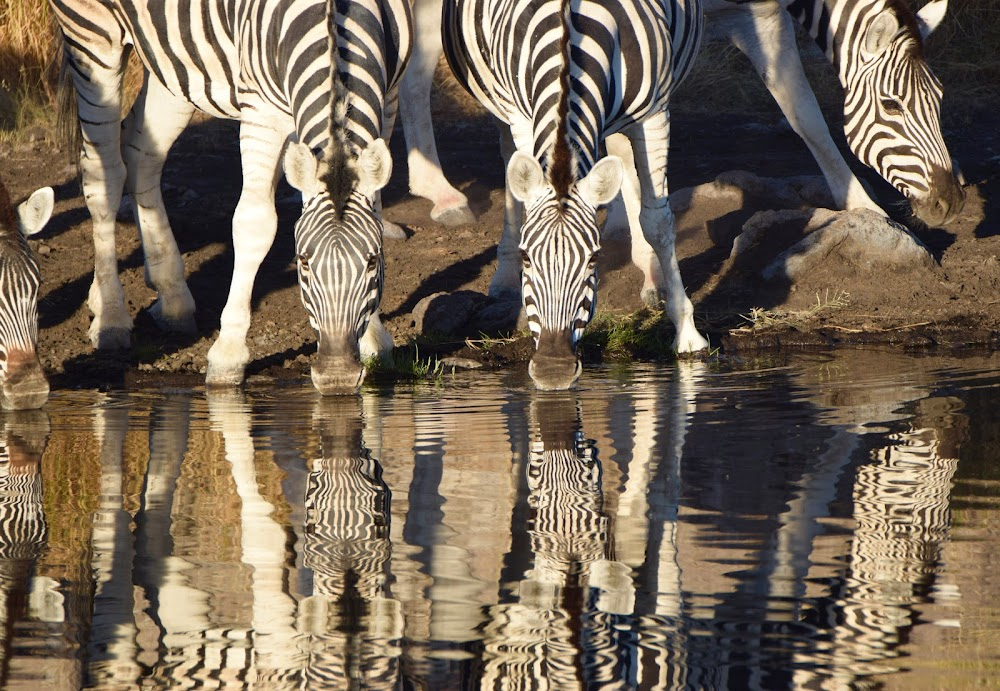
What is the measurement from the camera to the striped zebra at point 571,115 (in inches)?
259

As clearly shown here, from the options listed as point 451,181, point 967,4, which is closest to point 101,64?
point 451,181

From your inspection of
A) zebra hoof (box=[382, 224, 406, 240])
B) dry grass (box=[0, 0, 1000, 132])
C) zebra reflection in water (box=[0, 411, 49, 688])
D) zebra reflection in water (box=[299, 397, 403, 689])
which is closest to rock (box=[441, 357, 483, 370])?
zebra reflection in water (box=[299, 397, 403, 689])

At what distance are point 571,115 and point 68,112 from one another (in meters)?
4.12

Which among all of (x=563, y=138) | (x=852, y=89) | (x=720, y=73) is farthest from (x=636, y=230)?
(x=720, y=73)

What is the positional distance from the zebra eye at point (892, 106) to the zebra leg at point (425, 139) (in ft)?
11.0

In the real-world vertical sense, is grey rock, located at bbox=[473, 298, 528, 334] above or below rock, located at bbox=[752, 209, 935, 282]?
below

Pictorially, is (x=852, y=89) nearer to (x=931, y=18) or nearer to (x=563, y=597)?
(x=931, y=18)

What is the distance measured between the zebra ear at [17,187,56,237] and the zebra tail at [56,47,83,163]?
5.99 ft

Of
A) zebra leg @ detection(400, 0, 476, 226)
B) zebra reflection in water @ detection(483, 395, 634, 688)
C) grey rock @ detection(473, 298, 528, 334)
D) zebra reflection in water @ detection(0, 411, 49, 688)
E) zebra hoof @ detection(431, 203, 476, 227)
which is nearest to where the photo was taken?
zebra reflection in water @ detection(483, 395, 634, 688)

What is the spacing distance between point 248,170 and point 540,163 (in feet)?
5.57

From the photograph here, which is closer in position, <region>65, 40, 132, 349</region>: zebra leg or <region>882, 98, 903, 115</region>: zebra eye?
<region>65, 40, 132, 349</region>: zebra leg

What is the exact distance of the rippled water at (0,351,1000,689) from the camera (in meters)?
3.44

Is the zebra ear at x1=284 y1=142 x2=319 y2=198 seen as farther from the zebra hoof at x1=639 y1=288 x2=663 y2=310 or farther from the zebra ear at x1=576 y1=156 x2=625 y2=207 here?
the zebra hoof at x1=639 y1=288 x2=663 y2=310

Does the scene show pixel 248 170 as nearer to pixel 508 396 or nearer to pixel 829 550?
pixel 508 396
